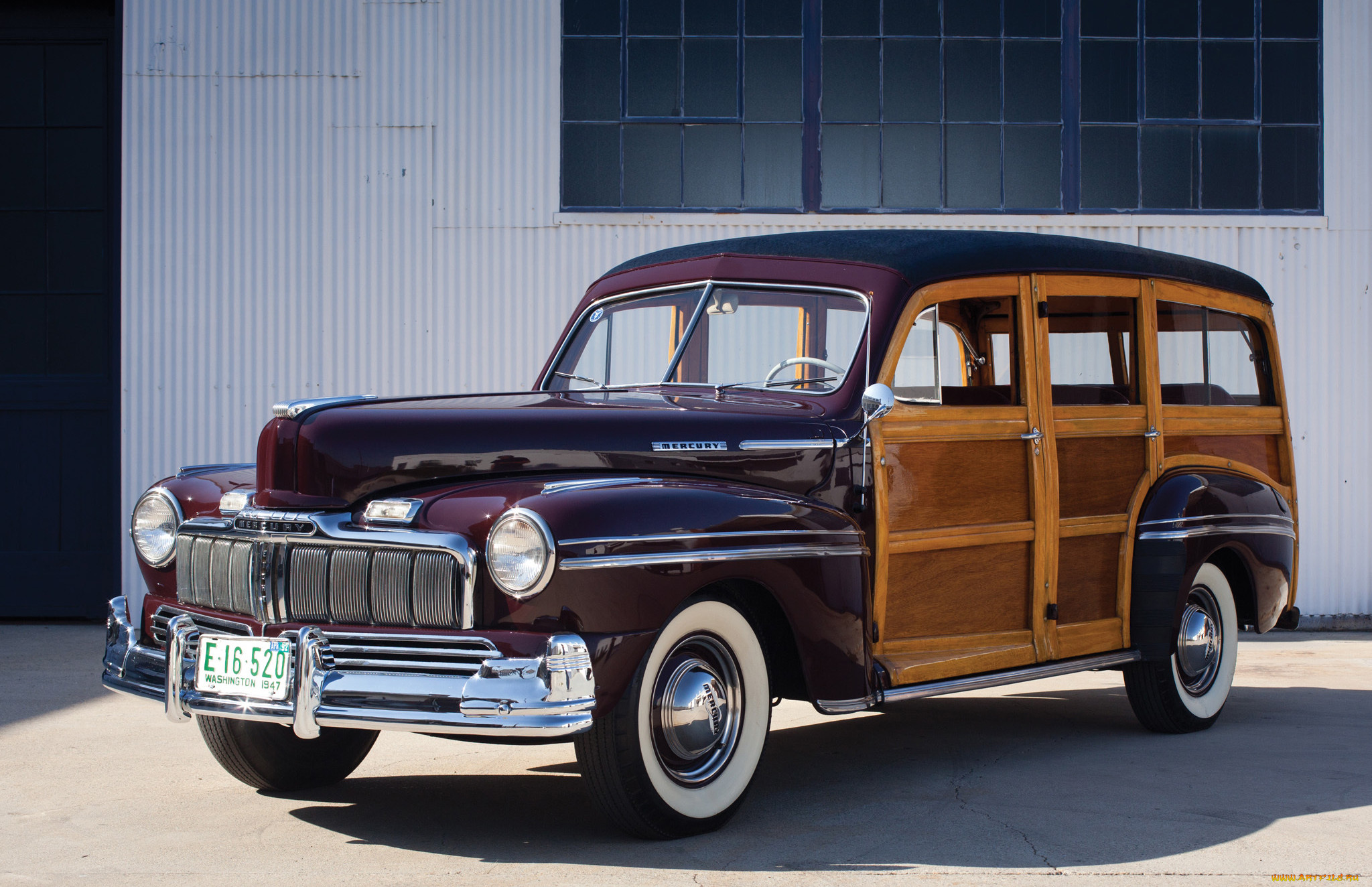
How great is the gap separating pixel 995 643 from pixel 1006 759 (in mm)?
544

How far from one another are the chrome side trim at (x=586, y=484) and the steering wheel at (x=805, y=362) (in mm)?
1077

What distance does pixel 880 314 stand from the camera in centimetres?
497

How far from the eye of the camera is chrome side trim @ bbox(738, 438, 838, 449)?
4.50 meters

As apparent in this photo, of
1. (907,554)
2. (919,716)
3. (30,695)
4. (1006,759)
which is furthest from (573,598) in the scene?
(30,695)

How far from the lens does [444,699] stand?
3.60m

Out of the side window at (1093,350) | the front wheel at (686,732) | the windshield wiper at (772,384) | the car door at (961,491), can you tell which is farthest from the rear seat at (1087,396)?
the front wheel at (686,732)

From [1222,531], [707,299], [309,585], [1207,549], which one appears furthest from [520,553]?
[1222,531]

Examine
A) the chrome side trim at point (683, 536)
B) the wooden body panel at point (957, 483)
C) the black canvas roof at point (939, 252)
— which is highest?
the black canvas roof at point (939, 252)

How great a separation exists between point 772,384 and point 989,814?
164 cm

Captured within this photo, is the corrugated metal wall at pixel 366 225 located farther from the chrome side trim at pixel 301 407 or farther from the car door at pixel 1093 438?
the chrome side trim at pixel 301 407

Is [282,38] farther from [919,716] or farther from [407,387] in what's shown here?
[919,716]

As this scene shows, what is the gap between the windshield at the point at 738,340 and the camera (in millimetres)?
5012

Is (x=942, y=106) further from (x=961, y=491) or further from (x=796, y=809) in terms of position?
(x=796, y=809)

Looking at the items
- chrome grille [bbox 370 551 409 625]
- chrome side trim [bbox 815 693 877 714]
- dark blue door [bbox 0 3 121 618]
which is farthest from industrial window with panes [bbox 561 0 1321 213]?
chrome grille [bbox 370 551 409 625]
